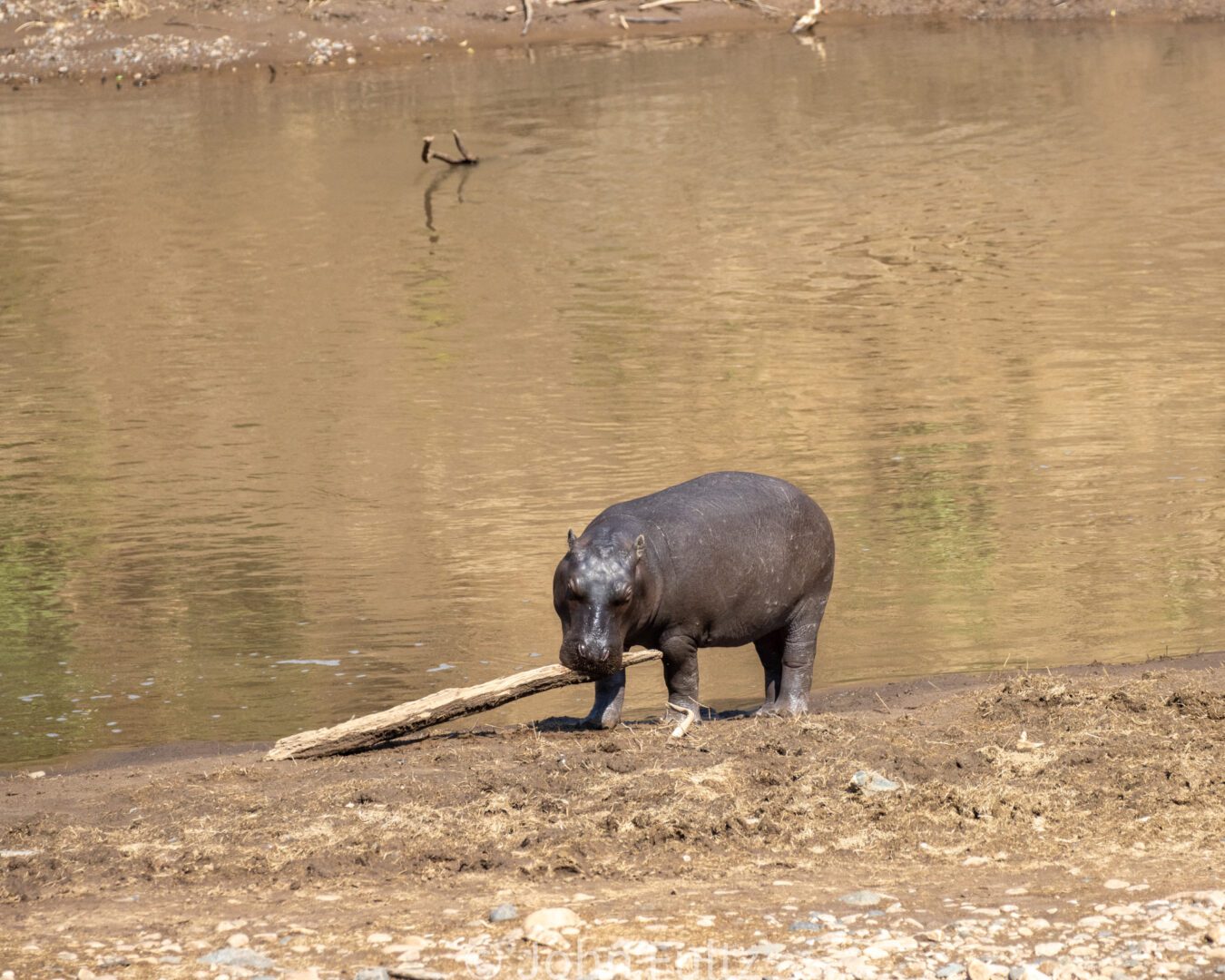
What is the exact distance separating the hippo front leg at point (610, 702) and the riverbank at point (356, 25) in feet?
93.2

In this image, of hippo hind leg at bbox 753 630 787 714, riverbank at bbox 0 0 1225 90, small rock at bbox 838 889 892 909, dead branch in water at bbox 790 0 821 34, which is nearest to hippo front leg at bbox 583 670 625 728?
hippo hind leg at bbox 753 630 787 714

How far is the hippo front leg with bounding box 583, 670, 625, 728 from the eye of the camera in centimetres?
795

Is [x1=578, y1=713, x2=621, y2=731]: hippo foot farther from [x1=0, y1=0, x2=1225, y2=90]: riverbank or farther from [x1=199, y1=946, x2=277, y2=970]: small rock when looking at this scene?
[x1=0, y1=0, x2=1225, y2=90]: riverbank

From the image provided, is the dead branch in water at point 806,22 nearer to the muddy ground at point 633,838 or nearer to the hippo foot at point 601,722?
the muddy ground at point 633,838

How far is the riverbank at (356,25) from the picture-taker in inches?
1371

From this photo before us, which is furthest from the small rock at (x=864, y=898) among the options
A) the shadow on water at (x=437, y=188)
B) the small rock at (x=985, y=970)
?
the shadow on water at (x=437, y=188)

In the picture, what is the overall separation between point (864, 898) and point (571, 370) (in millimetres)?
10821

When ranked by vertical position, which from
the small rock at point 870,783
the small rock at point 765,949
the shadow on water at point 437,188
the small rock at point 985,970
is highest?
the shadow on water at point 437,188

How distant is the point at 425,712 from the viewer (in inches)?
300

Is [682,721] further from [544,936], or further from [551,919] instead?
[544,936]

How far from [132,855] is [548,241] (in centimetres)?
1549

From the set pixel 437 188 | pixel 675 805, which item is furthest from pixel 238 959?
pixel 437 188

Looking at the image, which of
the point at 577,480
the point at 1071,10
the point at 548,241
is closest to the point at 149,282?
the point at 548,241

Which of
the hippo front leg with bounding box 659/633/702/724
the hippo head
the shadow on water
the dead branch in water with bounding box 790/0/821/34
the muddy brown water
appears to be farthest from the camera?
the dead branch in water with bounding box 790/0/821/34
